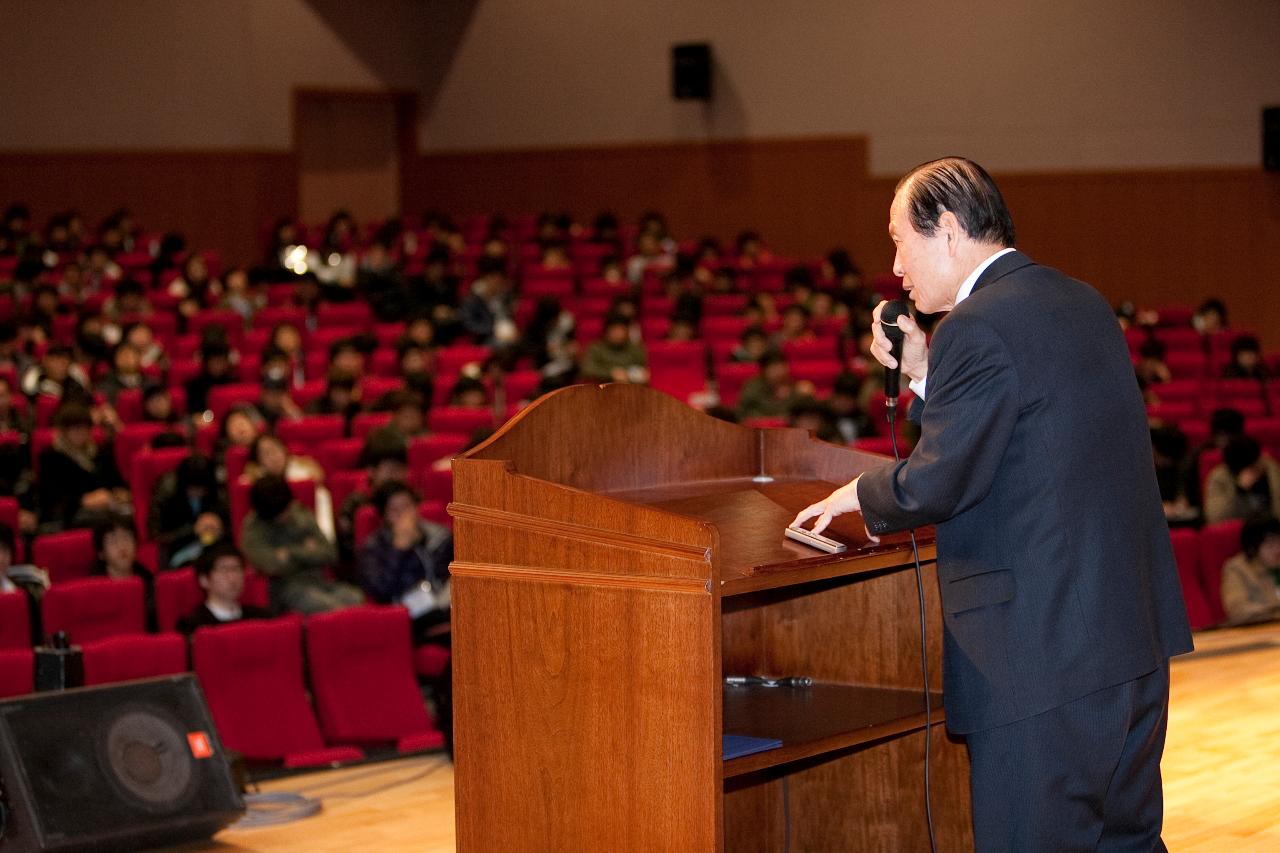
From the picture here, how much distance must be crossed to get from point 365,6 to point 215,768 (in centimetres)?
1109

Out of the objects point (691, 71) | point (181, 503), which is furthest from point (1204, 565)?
point (691, 71)

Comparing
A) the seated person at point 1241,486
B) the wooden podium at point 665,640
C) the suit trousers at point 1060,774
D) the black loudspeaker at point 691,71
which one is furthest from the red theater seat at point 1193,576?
the black loudspeaker at point 691,71

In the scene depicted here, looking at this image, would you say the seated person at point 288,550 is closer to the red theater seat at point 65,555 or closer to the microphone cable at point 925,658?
the red theater seat at point 65,555

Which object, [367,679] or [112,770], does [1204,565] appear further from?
[112,770]

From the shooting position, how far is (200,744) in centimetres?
293

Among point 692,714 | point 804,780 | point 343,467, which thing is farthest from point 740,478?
point 343,467

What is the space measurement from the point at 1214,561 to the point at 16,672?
11.8 feet

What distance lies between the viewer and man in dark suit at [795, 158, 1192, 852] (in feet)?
5.58

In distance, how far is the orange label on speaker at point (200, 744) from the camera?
2914mm

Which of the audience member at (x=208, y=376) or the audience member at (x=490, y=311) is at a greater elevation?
the audience member at (x=490, y=311)

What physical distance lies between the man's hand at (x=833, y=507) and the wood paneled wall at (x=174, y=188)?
10884mm

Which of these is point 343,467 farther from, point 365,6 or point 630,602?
Answer: point 365,6

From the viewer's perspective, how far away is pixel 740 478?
2344 mm

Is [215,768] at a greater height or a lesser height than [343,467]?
lesser
